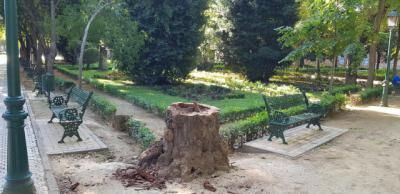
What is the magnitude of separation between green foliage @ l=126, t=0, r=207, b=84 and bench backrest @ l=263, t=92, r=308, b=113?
38.5ft

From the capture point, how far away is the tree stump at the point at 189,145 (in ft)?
19.8

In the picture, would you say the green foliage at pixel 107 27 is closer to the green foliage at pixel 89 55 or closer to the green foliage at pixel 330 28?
the green foliage at pixel 330 28

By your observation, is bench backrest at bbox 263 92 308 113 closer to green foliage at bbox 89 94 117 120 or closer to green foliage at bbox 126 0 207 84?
green foliage at bbox 89 94 117 120

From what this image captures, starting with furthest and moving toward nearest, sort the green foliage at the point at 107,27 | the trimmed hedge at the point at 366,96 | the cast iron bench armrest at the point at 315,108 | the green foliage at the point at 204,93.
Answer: the green foliage at the point at 107,27 < the green foliage at the point at 204,93 < the trimmed hedge at the point at 366,96 < the cast iron bench armrest at the point at 315,108

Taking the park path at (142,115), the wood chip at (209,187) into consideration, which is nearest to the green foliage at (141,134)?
the park path at (142,115)

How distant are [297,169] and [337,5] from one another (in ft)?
29.7

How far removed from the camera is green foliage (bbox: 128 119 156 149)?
7940 millimetres

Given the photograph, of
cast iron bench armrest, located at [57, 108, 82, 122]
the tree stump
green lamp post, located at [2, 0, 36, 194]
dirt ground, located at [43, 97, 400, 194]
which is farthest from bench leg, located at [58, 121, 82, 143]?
green lamp post, located at [2, 0, 36, 194]

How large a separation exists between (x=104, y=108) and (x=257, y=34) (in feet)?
48.2

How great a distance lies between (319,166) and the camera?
22.5 feet

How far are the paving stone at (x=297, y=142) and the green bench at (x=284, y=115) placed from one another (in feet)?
0.61

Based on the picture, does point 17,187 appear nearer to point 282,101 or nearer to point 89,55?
point 282,101

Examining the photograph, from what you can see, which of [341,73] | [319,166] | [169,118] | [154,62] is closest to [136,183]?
[169,118]

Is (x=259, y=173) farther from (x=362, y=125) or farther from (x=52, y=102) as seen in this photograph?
(x=52, y=102)
